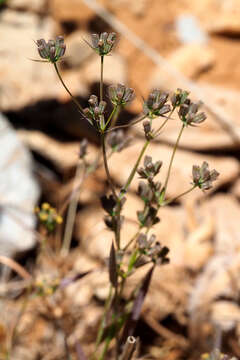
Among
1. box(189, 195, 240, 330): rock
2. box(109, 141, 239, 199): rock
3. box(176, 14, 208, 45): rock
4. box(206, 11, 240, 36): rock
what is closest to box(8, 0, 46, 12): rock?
box(176, 14, 208, 45): rock

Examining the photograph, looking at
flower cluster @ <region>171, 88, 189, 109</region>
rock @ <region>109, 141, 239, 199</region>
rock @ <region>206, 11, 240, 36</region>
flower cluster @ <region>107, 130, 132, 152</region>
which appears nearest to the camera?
flower cluster @ <region>171, 88, 189, 109</region>

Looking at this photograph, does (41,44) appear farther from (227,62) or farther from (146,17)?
(146,17)

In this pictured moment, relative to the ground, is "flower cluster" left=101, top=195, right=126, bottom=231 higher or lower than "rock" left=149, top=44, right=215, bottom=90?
lower

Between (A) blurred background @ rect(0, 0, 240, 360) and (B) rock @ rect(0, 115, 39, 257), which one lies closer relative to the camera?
(A) blurred background @ rect(0, 0, 240, 360)

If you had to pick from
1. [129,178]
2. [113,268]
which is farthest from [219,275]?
[129,178]

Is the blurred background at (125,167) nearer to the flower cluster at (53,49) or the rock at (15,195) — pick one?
the rock at (15,195)

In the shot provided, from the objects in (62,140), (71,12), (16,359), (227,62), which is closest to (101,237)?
(16,359)

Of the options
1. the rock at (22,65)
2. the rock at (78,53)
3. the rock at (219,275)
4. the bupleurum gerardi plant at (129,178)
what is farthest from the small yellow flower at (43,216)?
the rock at (78,53)

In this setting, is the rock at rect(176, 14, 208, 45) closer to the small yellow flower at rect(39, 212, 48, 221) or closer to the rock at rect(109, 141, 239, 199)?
the rock at rect(109, 141, 239, 199)
